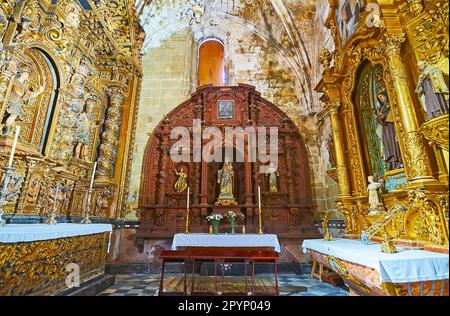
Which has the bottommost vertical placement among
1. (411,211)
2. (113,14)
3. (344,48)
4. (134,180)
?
(411,211)

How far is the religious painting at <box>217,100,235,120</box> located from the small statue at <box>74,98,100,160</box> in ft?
13.3

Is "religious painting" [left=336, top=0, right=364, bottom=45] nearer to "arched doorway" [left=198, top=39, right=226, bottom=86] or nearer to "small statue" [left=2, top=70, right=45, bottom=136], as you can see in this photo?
"arched doorway" [left=198, top=39, right=226, bottom=86]

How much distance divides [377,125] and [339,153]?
3.26ft

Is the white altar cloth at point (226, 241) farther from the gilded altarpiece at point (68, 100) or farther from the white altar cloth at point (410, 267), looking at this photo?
the white altar cloth at point (410, 267)

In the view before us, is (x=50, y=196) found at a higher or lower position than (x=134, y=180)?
lower

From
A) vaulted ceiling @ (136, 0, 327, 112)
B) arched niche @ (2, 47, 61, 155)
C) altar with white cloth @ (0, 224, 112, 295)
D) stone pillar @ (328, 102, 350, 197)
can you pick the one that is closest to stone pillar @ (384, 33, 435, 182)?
stone pillar @ (328, 102, 350, 197)

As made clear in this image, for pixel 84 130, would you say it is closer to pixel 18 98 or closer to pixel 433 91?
pixel 18 98

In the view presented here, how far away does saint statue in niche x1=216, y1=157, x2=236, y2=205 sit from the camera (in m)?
6.96

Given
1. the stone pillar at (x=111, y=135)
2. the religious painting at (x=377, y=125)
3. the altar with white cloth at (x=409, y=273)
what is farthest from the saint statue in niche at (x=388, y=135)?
the stone pillar at (x=111, y=135)

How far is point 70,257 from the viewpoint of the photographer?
13.3ft
